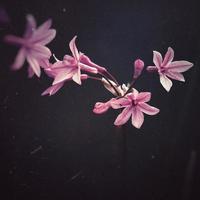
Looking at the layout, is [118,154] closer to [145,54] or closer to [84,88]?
[84,88]

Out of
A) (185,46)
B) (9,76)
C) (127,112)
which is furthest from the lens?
(185,46)

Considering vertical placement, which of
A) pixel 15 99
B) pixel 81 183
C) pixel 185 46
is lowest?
pixel 81 183

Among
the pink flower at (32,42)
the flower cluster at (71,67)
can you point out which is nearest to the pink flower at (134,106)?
the flower cluster at (71,67)

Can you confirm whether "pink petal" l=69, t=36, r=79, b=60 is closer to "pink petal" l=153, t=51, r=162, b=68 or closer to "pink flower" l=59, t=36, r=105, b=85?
"pink flower" l=59, t=36, r=105, b=85

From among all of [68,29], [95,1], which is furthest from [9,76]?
[95,1]

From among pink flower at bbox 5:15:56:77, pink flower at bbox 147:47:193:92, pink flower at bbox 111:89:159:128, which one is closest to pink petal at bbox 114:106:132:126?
pink flower at bbox 111:89:159:128

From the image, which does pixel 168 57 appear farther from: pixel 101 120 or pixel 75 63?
pixel 101 120

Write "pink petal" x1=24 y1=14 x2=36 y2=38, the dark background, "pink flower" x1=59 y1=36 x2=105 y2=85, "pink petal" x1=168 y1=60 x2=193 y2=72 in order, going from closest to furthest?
1. "pink petal" x1=24 y1=14 x2=36 y2=38
2. "pink flower" x1=59 y1=36 x2=105 y2=85
3. "pink petal" x1=168 y1=60 x2=193 y2=72
4. the dark background
